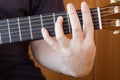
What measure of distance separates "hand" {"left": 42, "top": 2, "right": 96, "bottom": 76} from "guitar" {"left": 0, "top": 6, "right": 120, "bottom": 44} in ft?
0.09

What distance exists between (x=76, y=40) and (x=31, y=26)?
144 millimetres

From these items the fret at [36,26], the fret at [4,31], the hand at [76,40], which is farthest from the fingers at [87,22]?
the fret at [4,31]

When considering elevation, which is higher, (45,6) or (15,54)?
(45,6)

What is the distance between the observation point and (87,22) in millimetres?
740

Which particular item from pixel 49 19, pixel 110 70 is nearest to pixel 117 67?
pixel 110 70

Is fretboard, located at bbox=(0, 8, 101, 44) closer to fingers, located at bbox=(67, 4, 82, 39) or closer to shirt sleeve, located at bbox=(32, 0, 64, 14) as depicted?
fingers, located at bbox=(67, 4, 82, 39)

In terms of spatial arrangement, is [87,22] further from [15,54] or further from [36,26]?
[15,54]

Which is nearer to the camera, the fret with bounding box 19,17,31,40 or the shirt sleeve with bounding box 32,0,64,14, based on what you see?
the fret with bounding box 19,17,31,40

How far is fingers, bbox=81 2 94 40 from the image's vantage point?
0.73 m

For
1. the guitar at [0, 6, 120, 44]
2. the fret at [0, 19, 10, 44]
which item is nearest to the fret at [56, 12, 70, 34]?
the guitar at [0, 6, 120, 44]

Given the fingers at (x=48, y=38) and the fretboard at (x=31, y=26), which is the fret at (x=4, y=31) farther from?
the fingers at (x=48, y=38)

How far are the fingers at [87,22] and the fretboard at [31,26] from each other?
3 cm

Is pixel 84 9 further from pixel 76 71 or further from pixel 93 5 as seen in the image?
pixel 93 5

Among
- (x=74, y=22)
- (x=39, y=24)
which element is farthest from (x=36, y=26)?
(x=74, y=22)
